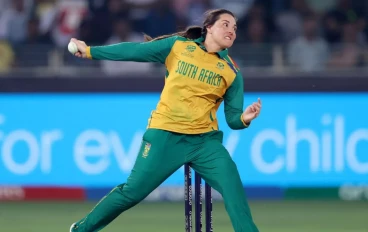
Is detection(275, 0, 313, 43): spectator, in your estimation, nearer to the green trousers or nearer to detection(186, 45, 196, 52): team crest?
detection(186, 45, 196, 52): team crest

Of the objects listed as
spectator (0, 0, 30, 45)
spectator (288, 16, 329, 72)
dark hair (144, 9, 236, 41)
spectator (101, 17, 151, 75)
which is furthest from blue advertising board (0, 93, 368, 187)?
dark hair (144, 9, 236, 41)

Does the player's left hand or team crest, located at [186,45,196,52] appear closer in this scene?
the player's left hand

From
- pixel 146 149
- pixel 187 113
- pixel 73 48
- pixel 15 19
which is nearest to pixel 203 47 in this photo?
pixel 187 113

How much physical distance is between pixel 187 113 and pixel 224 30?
2.39 feet

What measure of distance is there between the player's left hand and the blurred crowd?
6361 millimetres

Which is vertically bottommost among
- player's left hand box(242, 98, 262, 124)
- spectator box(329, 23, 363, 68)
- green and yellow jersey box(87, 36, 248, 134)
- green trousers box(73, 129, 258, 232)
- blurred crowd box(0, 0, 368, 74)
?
green trousers box(73, 129, 258, 232)

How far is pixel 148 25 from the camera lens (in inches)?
579

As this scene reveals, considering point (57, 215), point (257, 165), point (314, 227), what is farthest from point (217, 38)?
point (257, 165)

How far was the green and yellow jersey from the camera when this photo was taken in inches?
312

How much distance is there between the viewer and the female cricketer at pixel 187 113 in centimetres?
791

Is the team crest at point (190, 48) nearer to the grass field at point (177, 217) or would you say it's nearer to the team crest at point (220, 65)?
the team crest at point (220, 65)

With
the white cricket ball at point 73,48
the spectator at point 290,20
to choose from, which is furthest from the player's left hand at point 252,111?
the spectator at point 290,20

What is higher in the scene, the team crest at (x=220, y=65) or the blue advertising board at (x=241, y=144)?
the blue advertising board at (x=241, y=144)

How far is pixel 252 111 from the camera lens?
7672mm
